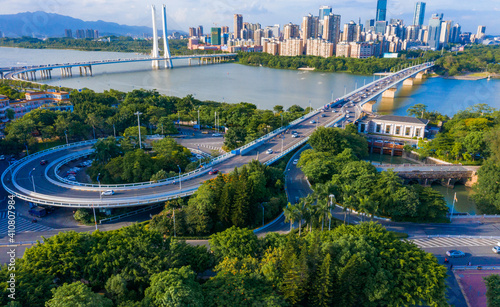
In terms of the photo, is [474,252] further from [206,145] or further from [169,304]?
[206,145]

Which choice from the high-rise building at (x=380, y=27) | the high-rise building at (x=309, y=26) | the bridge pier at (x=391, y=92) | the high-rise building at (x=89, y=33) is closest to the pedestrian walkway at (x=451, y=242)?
the bridge pier at (x=391, y=92)

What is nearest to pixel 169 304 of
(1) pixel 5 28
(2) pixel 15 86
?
(2) pixel 15 86

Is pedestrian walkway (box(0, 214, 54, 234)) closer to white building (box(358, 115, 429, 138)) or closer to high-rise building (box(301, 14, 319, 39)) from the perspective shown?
white building (box(358, 115, 429, 138))

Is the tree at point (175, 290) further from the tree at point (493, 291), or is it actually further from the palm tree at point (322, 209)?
the tree at point (493, 291)

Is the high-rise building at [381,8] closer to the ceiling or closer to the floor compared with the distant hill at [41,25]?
closer to the ceiling

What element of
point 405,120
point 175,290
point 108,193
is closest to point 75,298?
point 175,290

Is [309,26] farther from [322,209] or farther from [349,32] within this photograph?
[322,209]

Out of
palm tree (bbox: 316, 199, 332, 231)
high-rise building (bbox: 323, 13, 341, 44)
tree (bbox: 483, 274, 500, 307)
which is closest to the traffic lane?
tree (bbox: 483, 274, 500, 307)
